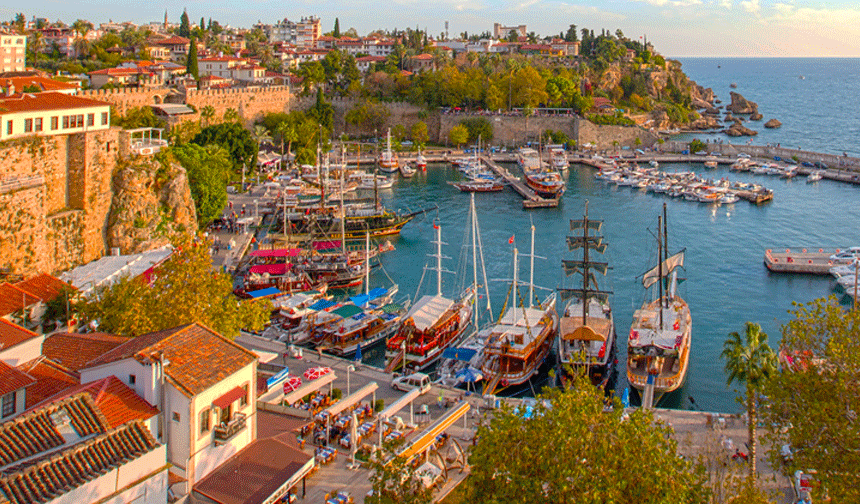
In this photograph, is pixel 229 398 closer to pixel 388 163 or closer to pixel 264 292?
pixel 264 292

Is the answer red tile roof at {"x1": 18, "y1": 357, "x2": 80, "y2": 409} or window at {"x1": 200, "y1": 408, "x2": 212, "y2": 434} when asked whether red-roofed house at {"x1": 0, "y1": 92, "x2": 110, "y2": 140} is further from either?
window at {"x1": 200, "y1": 408, "x2": 212, "y2": 434}

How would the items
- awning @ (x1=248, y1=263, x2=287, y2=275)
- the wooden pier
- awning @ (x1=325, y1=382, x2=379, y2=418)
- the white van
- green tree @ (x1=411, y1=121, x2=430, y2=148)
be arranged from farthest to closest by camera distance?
green tree @ (x1=411, y1=121, x2=430, y2=148) → the wooden pier → awning @ (x1=248, y1=263, x2=287, y2=275) → the white van → awning @ (x1=325, y1=382, x2=379, y2=418)

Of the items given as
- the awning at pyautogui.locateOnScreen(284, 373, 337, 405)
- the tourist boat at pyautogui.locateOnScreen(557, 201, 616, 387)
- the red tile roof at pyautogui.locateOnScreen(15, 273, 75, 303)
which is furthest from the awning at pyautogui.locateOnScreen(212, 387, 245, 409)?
the red tile roof at pyautogui.locateOnScreen(15, 273, 75, 303)

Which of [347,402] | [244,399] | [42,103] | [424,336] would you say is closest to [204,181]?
[42,103]

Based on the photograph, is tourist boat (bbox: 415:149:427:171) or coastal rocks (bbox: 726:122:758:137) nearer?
tourist boat (bbox: 415:149:427:171)

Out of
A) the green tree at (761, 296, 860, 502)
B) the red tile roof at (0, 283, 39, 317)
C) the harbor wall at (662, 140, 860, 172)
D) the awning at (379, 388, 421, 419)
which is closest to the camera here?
the green tree at (761, 296, 860, 502)

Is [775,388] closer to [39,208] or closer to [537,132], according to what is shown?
[39,208]

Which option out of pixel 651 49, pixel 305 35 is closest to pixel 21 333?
pixel 651 49
